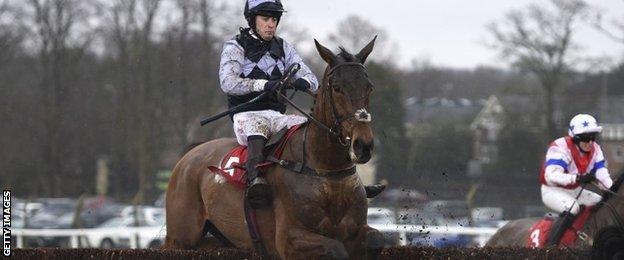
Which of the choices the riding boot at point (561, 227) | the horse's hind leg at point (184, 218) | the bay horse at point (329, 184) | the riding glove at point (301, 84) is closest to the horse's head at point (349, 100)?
the bay horse at point (329, 184)

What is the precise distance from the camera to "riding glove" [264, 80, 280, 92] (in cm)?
793

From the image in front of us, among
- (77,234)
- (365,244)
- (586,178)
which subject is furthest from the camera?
(77,234)

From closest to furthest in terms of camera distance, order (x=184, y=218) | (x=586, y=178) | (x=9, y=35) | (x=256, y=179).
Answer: (x=256, y=179), (x=184, y=218), (x=586, y=178), (x=9, y=35)

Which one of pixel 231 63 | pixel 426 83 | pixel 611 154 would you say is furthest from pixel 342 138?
pixel 426 83

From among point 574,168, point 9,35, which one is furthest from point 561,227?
point 9,35

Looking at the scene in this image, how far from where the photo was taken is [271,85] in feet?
26.1

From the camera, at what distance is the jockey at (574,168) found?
10.8 meters

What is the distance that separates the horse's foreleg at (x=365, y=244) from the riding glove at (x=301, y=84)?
1093 mm

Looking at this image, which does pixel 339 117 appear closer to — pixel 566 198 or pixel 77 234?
pixel 566 198

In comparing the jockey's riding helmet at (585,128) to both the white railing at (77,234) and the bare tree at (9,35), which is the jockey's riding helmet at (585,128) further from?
the bare tree at (9,35)

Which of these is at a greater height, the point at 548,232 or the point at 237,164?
the point at 237,164

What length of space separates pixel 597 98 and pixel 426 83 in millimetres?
16829

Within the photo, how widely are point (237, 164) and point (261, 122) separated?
0.37 m

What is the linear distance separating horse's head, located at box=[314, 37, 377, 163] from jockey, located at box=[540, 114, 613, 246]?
13.2ft
